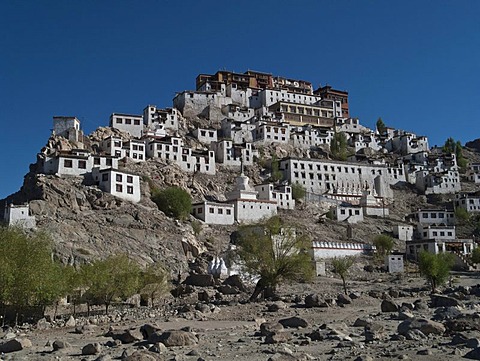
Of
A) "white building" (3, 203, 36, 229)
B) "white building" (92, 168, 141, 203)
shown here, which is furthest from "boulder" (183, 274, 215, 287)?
"white building" (92, 168, 141, 203)

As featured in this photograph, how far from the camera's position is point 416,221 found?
269 feet

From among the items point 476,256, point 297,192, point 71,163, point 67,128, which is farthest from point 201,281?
point 476,256

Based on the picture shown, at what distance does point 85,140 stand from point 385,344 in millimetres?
61899

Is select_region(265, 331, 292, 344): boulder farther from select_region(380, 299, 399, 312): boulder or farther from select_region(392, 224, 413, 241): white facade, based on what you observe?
select_region(392, 224, 413, 241): white facade

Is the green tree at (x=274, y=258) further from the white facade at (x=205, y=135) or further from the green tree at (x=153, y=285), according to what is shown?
the white facade at (x=205, y=135)

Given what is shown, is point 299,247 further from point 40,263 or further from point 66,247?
point 66,247

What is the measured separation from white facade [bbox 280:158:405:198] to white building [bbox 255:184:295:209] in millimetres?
5811

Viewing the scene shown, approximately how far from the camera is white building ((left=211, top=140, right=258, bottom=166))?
3285 inches

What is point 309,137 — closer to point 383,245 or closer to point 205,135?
point 205,135

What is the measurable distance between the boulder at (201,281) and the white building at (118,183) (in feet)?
54.0

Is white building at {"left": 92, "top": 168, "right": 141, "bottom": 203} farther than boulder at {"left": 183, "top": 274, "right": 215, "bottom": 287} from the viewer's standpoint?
Yes

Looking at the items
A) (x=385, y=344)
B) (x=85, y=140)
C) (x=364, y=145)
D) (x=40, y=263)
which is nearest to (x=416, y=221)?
(x=364, y=145)

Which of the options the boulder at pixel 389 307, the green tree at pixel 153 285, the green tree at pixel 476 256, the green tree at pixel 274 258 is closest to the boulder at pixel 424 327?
the boulder at pixel 389 307

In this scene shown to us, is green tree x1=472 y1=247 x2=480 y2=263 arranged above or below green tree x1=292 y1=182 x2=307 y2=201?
below
